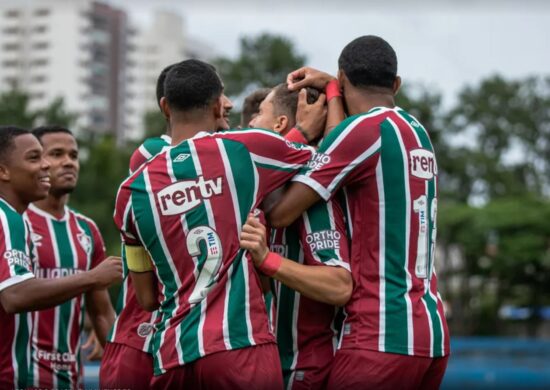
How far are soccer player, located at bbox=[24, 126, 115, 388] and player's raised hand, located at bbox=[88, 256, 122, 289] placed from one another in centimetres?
152

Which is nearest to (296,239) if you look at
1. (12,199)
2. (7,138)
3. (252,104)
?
(252,104)

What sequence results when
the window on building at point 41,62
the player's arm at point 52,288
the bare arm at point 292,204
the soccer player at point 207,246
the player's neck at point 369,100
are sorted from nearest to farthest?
the soccer player at point 207,246, the bare arm at point 292,204, the player's neck at point 369,100, the player's arm at point 52,288, the window on building at point 41,62

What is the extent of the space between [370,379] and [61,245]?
11.4ft

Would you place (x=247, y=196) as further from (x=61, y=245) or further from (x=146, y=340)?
(x=61, y=245)

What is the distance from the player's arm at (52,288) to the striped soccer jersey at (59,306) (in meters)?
1.35

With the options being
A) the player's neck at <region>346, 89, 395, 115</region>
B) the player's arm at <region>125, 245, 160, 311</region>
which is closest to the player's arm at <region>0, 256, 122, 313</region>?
the player's arm at <region>125, 245, 160, 311</region>

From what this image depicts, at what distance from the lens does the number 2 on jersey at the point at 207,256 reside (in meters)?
4.42

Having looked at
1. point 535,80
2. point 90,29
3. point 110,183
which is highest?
point 90,29

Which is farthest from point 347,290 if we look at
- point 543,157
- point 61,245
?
point 543,157

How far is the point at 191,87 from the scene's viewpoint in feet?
15.4

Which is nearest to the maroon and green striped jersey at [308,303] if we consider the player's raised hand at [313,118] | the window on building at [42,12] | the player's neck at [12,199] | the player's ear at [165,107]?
the player's raised hand at [313,118]

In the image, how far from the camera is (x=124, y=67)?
126875 millimetres

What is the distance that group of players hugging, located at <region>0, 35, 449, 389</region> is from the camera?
14.6ft

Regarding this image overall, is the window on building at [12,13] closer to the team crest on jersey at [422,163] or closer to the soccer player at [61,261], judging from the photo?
the soccer player at [61,261]
